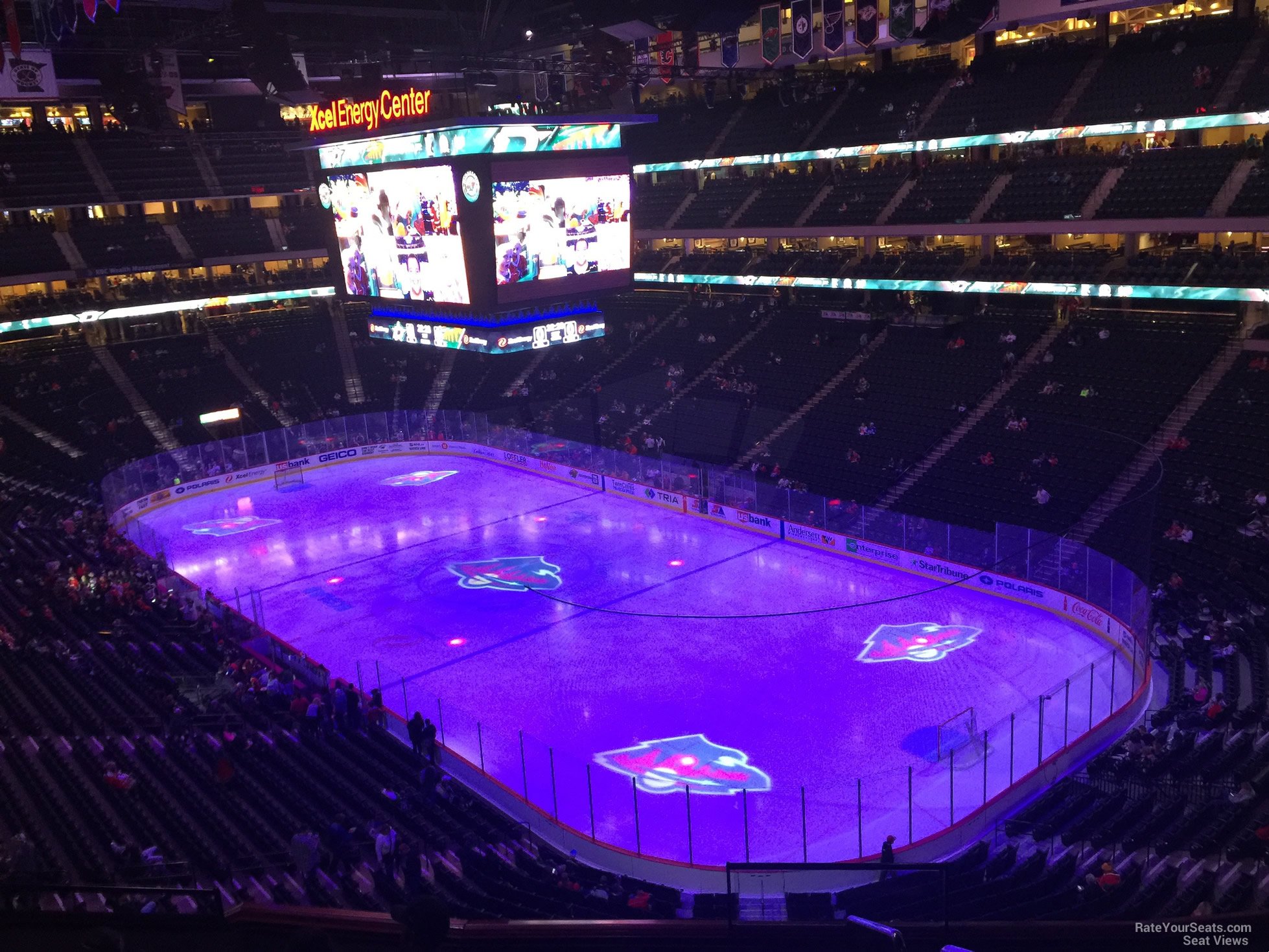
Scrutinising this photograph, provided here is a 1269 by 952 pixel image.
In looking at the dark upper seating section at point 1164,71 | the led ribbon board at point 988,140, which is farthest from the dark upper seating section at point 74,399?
the dark upper seating section at point 1164,71

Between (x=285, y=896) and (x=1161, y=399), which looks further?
(x=1161, y=399)

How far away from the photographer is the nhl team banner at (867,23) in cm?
3048

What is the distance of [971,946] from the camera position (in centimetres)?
543

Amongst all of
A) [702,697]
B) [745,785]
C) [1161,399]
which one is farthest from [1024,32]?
[745,785]

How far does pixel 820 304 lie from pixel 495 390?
45.8ft

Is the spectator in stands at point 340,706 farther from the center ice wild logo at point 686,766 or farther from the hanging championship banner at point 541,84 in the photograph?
the hanging championship banner at point 541,84

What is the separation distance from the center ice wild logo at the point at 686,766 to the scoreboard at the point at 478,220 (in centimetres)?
1146

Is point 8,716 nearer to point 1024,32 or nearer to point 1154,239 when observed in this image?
point 1154,239

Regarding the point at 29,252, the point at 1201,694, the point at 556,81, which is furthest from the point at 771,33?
the point at 29,252

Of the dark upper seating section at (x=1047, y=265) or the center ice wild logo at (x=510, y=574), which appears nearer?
the center ice wild logo at (x=510, y=574)

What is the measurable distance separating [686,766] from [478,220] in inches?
526

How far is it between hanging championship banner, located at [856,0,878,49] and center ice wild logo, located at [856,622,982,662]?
1752 cm

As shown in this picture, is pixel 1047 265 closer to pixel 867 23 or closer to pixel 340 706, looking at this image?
pixel 867 23

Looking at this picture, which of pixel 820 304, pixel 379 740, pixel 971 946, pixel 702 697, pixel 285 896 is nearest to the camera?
pixel 971 946
